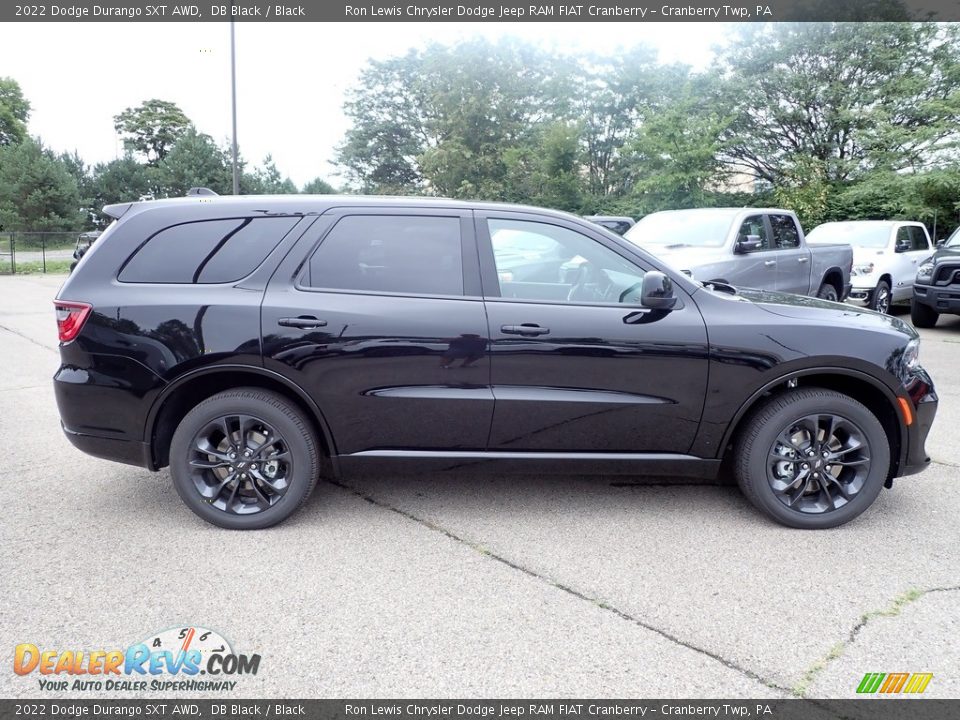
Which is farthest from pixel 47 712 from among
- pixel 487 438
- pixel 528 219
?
pixel 528 219

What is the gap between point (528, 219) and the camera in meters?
4.12

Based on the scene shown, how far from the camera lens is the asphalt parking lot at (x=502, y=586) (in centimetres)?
272

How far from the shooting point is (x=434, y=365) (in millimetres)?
3895

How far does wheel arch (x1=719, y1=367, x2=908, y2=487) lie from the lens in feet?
12.9

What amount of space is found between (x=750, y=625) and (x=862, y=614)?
0.51 meters

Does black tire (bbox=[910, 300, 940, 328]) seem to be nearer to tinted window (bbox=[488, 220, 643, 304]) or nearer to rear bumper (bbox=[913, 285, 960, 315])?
rear bumper (bbox=[913, 285, 960, 315])

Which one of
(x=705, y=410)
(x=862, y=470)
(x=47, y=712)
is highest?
(x=705, y=410)

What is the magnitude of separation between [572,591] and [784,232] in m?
8.61

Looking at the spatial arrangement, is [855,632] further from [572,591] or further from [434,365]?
[434,365]

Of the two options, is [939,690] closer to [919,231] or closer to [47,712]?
[47,712]

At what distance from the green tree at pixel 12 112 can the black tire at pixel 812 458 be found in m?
73.9

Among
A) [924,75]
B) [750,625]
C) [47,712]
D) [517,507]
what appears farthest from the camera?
[924,75]

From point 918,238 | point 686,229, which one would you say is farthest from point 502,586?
point 918,238

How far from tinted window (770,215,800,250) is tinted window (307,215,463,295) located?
750 centimetres
